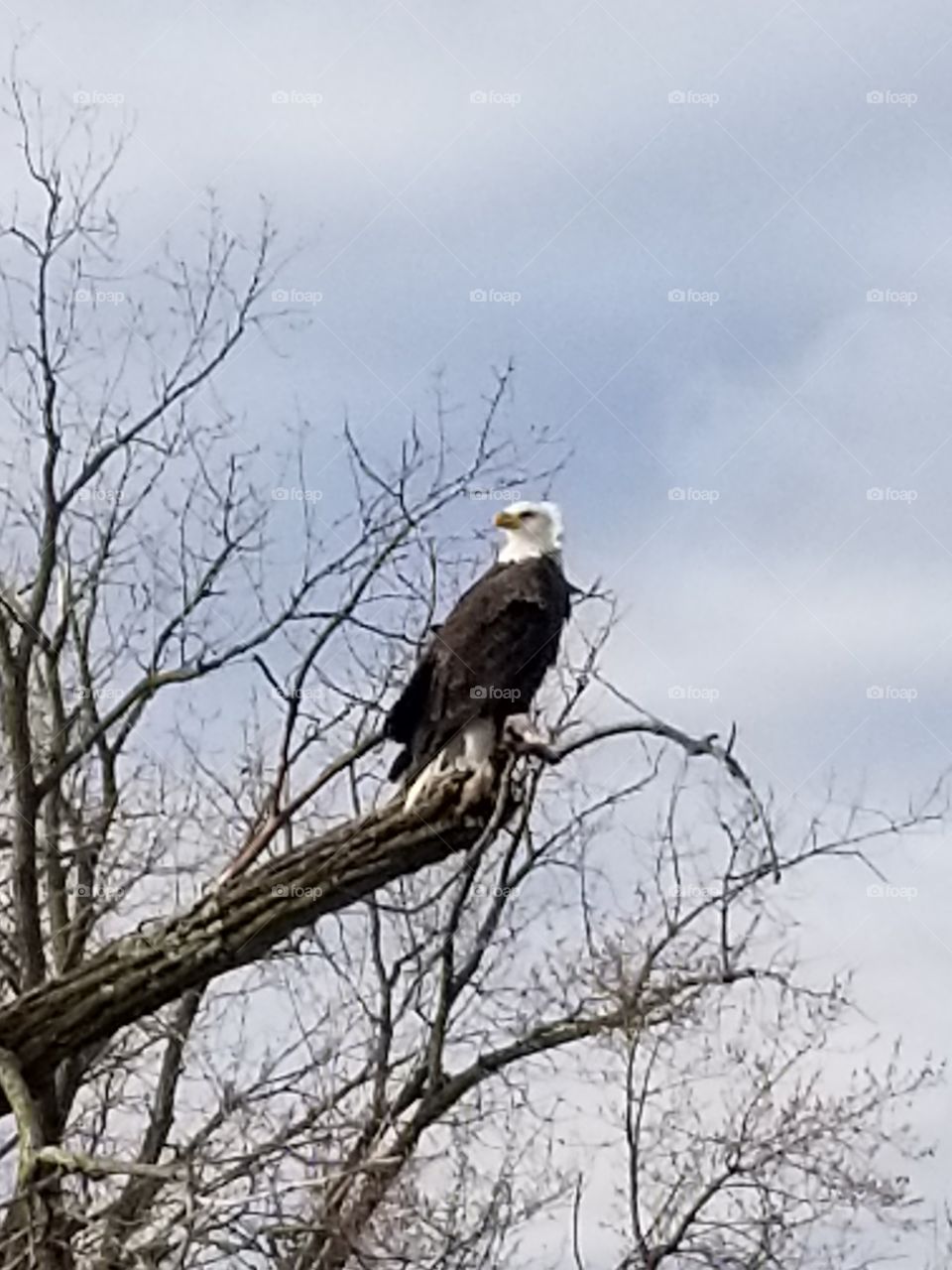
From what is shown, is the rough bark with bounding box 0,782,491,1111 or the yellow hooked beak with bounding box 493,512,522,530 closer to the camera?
the rough bark with bounding box 0,782,491,1111

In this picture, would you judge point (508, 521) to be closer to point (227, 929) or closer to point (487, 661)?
point (487, 661)

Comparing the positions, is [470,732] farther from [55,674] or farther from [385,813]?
[55,674]

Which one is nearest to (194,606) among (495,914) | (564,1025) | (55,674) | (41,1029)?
(55,674)

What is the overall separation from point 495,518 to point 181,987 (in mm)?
3208

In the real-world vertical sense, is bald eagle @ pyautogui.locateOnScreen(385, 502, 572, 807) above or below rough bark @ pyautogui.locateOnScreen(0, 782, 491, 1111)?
Answer: above

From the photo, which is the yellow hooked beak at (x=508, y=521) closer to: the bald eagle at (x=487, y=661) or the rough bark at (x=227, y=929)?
the bald eagle at (x=487, y=661)

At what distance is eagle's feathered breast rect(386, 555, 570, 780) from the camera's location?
6.95 m

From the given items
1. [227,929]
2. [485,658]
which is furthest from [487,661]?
[227,929]

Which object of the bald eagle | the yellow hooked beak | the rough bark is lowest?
the rough bark

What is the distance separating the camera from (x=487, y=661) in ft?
24.2

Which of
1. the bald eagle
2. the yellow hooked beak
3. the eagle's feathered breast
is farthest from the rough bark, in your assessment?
the yellow hooked beak

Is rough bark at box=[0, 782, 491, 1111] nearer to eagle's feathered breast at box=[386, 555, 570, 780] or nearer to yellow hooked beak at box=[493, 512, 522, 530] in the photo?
eagle's feathered breast at box=[386, 555, 570, 780]

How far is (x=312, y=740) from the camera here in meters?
10.1

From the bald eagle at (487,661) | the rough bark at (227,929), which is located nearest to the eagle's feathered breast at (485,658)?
the bald eagle at (487,661)
